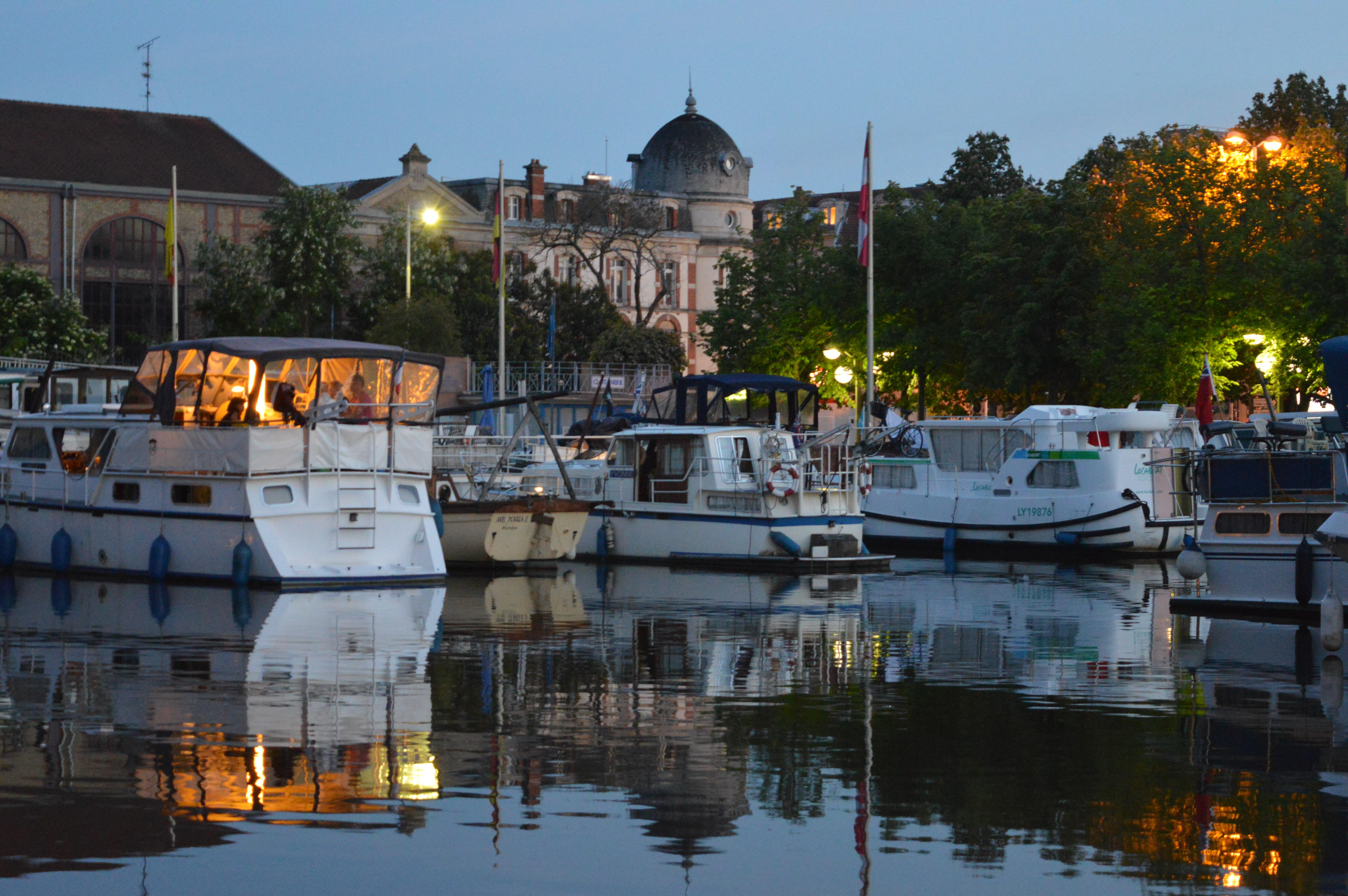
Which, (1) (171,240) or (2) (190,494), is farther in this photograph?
(1) (171,240)

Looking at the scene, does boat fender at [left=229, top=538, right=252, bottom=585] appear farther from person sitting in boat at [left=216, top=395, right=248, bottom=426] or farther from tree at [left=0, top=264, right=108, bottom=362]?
tree at [left=0, top=264, right=108, bottom=362]

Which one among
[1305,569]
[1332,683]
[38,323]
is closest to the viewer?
[1332,683]

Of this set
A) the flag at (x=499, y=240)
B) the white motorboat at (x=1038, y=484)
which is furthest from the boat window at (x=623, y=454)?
the flag at (x=499, y=240)

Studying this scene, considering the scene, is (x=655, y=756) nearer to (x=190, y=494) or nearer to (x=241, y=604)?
(x=241, y=604)

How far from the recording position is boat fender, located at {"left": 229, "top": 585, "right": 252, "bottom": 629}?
79.3 feet

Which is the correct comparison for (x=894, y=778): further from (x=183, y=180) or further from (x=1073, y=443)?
(x=183, y=180)

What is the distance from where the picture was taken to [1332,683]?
19109 mm

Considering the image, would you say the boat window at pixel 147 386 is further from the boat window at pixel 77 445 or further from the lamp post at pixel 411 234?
the lamp post at pixel 411 234

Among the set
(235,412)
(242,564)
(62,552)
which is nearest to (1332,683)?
(242,564)

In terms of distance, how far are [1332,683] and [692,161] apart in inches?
3856

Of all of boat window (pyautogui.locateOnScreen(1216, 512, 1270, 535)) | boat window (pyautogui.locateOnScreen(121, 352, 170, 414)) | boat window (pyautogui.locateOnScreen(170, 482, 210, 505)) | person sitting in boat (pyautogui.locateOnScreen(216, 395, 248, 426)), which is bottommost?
boat window (pyautogui.locateOnScreen(1216, 512, 1270, 535))

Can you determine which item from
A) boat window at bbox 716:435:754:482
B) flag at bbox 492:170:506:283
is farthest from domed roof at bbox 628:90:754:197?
boat window at bbox 716:435:754:482

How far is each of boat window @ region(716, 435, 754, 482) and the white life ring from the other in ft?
2.34

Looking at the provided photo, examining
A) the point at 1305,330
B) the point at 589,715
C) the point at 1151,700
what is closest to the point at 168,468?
the point at 589,715
